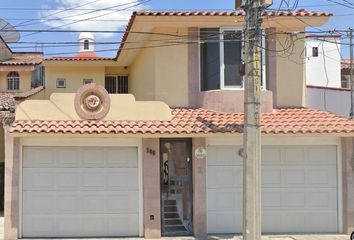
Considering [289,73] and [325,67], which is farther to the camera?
[325,67]

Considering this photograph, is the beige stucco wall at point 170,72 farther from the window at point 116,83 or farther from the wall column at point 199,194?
the window at point 116,83

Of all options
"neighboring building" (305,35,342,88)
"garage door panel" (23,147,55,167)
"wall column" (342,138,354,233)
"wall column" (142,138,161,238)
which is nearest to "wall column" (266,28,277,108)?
"wall column" (342,138,354,233)

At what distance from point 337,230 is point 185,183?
14.0ft

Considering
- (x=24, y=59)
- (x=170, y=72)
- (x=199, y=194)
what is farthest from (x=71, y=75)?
(x=199, y=194)

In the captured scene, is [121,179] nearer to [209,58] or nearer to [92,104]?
[92,104]

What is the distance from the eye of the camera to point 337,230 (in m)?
14.4

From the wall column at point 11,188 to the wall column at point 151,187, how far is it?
10.6 ft

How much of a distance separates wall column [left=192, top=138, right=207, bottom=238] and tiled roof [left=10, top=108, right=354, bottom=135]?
726 millimetres

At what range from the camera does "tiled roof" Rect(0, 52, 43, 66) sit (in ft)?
88.0

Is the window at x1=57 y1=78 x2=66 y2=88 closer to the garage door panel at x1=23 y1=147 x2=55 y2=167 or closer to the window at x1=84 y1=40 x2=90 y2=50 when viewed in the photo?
the window at x1=84 y1=40 x2=90 y2=50

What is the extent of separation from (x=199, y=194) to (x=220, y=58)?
3.80 meters

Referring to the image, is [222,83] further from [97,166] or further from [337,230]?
[337,230]

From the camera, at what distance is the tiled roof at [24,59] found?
88.0 ft

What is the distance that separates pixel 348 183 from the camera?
1427 centimetres
